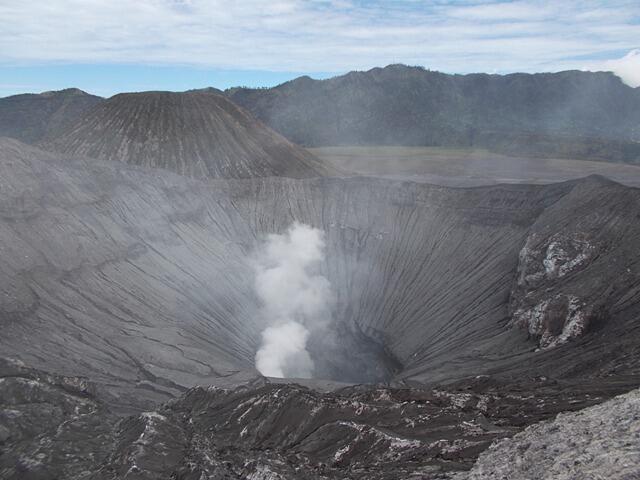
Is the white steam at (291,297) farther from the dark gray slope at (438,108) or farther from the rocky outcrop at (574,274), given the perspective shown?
the dark gray slope at (438,108)

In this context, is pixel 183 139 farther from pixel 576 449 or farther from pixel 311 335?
pixel 576 449

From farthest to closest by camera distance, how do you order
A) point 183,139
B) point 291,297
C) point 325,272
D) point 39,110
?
point 39,110 < point 183,139 < point 325,272 < point 291,297

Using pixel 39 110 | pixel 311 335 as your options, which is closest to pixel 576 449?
pixel 311 335

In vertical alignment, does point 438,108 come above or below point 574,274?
above

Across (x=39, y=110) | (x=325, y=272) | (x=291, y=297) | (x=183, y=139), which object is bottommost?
(x=291, y=297)

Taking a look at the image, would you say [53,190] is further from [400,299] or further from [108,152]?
[108,152]

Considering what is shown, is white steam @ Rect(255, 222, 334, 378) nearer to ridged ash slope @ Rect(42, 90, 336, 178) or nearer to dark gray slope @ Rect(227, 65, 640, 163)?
ridged ash slope @ Rect(42, 90, 336, 178)

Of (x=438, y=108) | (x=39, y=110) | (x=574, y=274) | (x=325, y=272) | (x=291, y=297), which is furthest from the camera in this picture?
(x=438, y=108)
